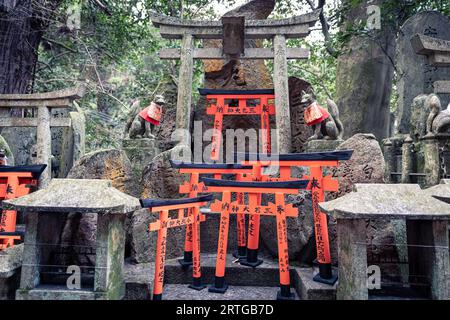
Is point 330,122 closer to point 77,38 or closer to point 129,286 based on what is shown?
point 129,286

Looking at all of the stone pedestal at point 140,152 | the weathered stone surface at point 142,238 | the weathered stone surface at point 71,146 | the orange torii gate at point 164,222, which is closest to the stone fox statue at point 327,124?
the orange torii gate at point 164,222

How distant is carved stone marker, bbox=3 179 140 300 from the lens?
329 centimetres

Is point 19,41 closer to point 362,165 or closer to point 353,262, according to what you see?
point 362,165

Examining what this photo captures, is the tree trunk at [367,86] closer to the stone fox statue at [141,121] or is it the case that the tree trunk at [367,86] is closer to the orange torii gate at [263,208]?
the stone fox statue at [141,121]

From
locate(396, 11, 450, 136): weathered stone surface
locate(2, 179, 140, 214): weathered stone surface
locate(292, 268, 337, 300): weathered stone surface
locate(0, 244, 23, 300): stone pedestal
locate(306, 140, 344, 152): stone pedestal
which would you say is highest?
locate(396, 11, 450, 136): weathered stone surface

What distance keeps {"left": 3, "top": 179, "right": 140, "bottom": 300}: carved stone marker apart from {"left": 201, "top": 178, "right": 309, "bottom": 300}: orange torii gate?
116 centimetres

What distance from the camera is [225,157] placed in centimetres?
772

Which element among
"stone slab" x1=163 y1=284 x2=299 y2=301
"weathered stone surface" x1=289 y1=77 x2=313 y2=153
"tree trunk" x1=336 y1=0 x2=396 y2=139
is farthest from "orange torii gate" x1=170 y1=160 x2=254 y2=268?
"tree trunk" x1=336 y1=0 x2=396 y2=139

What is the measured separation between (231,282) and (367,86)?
27.2 ft

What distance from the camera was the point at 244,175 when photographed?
16.9ft

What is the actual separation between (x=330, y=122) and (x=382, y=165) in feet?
4.82

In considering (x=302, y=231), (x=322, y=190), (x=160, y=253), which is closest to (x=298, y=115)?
(x=302, y=231)

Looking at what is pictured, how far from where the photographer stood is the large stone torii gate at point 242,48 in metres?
6.33

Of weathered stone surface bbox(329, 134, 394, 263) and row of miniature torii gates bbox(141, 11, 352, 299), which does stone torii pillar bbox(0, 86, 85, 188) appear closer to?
row of miniature torii gates bbox(141, 11, 352, 299)
